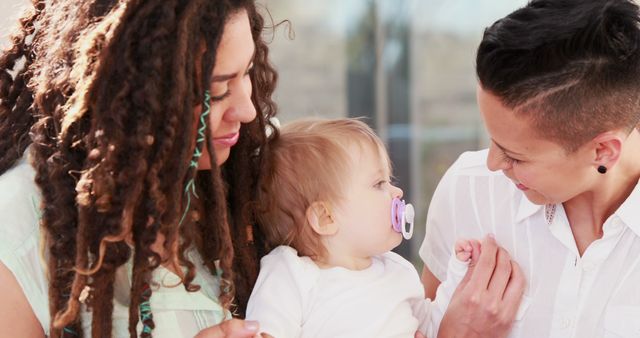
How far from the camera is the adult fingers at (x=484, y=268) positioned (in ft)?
6.63

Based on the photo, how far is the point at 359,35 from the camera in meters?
4.37

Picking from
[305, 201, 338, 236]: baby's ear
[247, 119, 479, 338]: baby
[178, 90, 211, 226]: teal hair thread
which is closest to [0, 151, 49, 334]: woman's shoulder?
[178, 90, 211, 226]: teal hair thread

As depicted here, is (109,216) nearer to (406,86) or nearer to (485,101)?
(485,101)

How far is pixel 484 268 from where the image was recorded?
2033mm

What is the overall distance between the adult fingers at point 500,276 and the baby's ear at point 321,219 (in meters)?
0.39

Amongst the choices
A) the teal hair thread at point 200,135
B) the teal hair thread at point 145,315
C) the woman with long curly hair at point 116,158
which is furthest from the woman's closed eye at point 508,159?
the teal hair thread at point 145,315

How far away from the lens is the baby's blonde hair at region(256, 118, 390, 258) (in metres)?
1.95

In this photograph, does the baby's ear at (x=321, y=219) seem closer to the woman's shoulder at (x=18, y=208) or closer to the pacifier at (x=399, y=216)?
the pacifier at (x=399, y=216)

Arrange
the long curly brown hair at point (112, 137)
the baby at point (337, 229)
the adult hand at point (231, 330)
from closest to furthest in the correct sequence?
the long curly brown hair at point (112, 137) < the adult hand at point (231, 330) < the baby at point (337, 229)

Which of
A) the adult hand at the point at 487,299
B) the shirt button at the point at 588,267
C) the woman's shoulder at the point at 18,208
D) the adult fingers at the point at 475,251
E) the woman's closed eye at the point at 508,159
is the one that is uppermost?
the woman's shoulder at the point at 18,208

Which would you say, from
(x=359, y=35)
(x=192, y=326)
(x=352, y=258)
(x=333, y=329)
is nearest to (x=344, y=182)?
(x=352, y=258)

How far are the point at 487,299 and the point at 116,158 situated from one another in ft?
3.05

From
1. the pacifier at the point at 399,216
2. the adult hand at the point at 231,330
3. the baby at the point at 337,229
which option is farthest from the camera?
the pacifier at the point at 399,216

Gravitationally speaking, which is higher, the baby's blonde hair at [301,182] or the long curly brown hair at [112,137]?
the long curly brown hair at [112,137]
